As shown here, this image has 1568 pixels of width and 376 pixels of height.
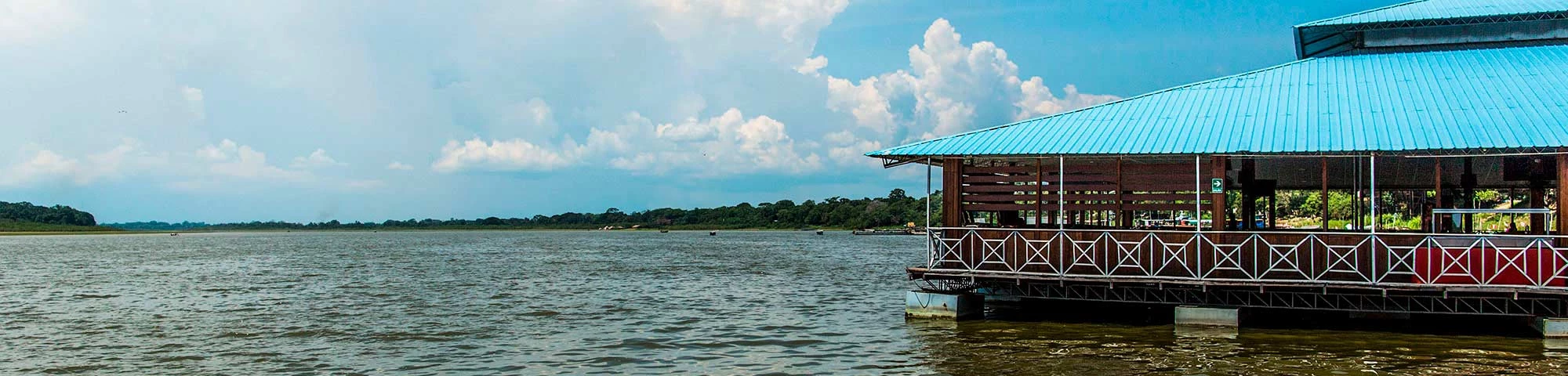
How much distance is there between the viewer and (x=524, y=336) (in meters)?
22.5

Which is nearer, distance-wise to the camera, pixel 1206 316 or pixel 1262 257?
pixel 1262 257

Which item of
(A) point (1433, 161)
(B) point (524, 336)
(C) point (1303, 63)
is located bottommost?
(B) point (524, 336)

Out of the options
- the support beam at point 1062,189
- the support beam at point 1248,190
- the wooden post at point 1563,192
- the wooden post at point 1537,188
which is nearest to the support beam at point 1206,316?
the support beam at point 1062,189

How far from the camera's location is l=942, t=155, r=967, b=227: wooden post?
20984mm

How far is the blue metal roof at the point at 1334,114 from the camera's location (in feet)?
62.8

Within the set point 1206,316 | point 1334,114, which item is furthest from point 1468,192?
point 1206,316

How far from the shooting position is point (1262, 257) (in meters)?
19.5

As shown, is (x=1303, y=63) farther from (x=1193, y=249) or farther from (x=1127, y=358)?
(x=1127, y=358)

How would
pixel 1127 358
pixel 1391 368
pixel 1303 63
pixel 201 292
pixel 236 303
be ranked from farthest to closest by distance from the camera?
1. pixel 201 292
2. pixel 236 303
3. pixel 1303 63
4. pixel 1127 358
5. pixel 1391 368

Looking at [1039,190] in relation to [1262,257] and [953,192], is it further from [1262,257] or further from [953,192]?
[1262,257]

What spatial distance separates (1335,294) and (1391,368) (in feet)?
11.4

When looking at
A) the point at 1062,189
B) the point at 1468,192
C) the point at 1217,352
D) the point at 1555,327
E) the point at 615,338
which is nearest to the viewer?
the point at 1217,352

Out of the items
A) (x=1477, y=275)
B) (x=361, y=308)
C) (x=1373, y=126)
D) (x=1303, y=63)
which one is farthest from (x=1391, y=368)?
(x=361, y=308)

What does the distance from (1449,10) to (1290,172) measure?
17.1ft
